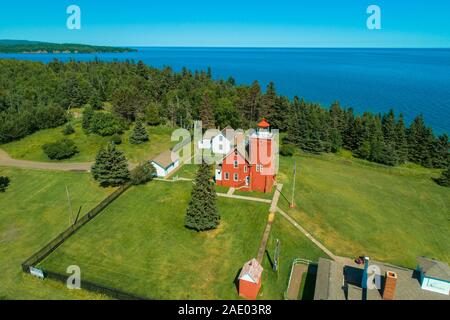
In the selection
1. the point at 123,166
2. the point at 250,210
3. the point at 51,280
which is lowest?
the point at 51,280

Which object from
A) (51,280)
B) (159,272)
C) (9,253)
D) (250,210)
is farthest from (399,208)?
(9,253)

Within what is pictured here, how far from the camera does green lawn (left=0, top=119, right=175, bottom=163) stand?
5394cm

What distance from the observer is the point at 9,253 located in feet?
96.2

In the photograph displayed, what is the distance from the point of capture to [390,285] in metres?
20.6

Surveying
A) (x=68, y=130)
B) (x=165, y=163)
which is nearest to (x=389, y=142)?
(x=165, y=163)

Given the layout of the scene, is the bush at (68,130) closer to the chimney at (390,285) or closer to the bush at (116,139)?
the bush at (116,139)

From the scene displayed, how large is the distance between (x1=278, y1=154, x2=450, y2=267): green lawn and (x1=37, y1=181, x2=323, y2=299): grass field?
494cm

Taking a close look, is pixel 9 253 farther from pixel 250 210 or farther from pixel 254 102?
pixel 254 102

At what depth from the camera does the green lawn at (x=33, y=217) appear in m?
25.1

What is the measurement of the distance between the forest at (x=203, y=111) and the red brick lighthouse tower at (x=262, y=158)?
2557cm

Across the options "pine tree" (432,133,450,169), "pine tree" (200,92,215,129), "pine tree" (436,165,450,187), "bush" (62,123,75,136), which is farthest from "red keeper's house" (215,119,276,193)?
"pine tree" (432,133,450,169)

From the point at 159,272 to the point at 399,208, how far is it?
32043 mm

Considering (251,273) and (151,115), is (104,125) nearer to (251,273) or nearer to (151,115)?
(151,115)

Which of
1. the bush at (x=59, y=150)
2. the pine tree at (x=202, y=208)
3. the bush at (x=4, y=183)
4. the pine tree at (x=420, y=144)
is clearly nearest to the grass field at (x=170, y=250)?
the pine tree at (x=202, y=208)
